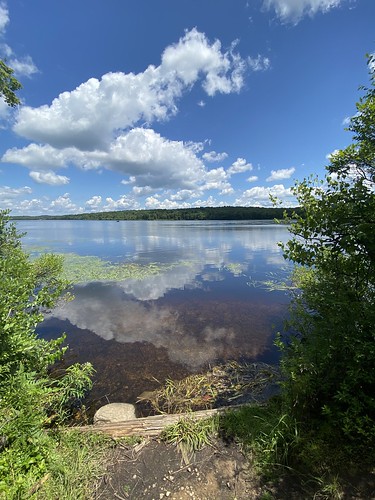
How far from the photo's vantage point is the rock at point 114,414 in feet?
20.2

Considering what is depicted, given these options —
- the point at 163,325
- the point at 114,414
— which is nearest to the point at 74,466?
the point at 114,414

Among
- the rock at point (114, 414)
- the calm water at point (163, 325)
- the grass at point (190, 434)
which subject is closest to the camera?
the grass at point (190, 434)

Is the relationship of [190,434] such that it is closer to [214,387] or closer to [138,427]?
[138,427]

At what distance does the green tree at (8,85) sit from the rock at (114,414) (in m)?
11.4

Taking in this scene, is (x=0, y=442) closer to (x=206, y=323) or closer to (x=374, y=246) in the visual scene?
(x=374, y=246)

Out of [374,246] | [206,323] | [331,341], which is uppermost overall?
[374,246]

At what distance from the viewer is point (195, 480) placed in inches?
166

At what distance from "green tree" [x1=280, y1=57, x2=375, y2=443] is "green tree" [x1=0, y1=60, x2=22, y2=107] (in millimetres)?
10863

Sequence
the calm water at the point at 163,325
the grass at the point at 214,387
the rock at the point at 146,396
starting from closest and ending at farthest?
the grass at the point at 214,387, the rock at the point at 146,396, the calm water at the point at 163,325

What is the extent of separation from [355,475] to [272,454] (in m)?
1.28

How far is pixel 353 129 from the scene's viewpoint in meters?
4.70

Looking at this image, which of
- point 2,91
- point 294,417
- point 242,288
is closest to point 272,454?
point 294,417

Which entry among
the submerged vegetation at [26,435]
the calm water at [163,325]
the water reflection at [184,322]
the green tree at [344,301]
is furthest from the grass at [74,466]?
the water reflection at [184,322]

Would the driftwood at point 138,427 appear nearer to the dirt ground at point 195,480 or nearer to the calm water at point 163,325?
the dirt ground at point 195,480
